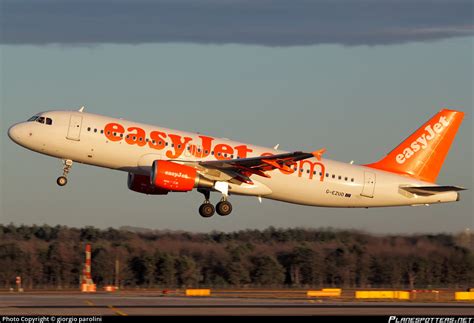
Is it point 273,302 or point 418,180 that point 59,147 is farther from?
point 418,180

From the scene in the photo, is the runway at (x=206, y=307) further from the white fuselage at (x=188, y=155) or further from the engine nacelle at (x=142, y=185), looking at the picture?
the engine nacelle at (x=142, y=185)

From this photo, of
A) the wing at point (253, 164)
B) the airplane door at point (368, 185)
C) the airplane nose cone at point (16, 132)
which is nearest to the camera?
the wing at point (253, 164)

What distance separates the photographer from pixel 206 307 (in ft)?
137

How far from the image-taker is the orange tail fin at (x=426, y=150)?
59156mm

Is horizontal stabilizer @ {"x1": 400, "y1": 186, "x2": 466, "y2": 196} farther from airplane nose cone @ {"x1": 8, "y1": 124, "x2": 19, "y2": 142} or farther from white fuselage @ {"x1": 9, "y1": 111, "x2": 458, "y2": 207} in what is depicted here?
airplane nose cone @ {"x1": 8, "y1": 124, "x2": 19, "y2": 142}

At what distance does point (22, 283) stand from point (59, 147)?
1832 cm

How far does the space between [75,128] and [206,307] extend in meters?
14.8

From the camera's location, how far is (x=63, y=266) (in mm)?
71062

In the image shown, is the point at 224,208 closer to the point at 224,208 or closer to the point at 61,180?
the point at 224,208

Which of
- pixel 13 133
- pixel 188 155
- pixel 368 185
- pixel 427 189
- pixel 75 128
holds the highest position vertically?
pixel 75 128

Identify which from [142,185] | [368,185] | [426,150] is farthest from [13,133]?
[426,150]

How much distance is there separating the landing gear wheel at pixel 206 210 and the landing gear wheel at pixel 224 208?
0.36 metres

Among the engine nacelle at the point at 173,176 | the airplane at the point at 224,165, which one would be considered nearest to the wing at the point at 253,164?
the airplane at the point at 224,165

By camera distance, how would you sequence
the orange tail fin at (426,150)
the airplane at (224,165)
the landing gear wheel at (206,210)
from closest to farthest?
the airplane at (224,165) < the landing gear wheel at (206,210) < the orange tail fin at (426,150)
